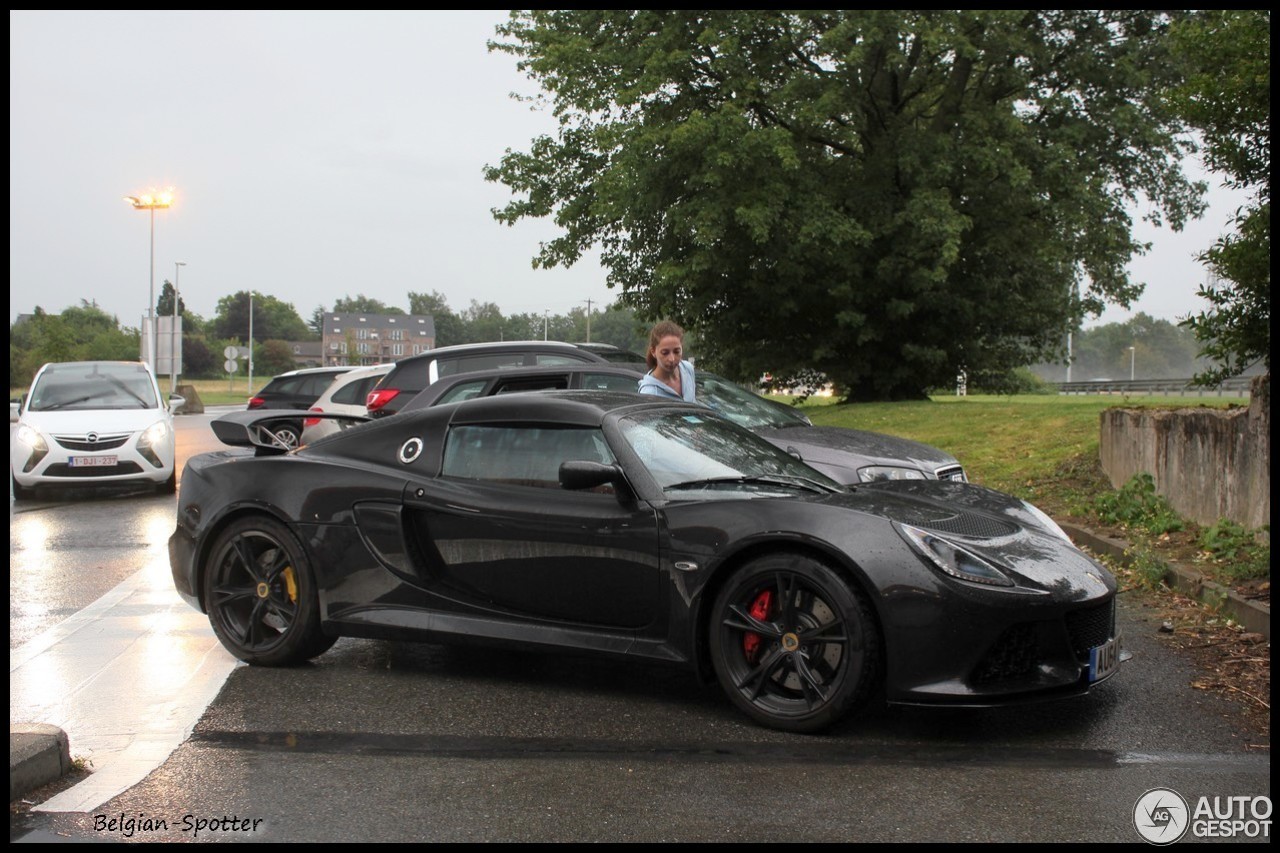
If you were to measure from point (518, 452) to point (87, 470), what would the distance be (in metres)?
10.4

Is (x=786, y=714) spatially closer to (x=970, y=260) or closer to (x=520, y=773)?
(x=520, y=773)

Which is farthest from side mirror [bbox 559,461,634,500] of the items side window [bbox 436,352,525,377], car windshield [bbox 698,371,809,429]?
side window [bbox 436,352,525,377]

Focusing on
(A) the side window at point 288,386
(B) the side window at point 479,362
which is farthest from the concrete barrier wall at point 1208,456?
(A) the side window at point 288,386

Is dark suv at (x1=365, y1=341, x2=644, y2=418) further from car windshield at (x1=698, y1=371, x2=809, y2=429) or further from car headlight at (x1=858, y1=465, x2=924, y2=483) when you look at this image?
car headlight at (x1=858, y1=465, x2=924, y2=483)

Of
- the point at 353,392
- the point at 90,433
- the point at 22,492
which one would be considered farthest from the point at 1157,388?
the point at 22,492

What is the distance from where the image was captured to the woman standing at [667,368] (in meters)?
8.05

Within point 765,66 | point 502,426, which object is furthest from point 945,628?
point 765,66

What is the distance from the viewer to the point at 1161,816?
3869mm

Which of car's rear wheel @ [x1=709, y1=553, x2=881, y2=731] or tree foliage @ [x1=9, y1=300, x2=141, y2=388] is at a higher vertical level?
tree foliage @ [x1=9, y1=300, x2=141, y2=388]

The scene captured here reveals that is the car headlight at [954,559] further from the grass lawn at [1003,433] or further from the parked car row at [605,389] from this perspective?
the grass lawn at [1003,433]

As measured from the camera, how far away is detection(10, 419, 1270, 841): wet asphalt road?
3779mm

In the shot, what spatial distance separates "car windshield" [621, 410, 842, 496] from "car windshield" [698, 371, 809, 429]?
4020 millimetres

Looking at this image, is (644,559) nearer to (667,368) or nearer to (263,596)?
(263,596)

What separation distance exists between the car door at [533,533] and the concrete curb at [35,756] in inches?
68.1
